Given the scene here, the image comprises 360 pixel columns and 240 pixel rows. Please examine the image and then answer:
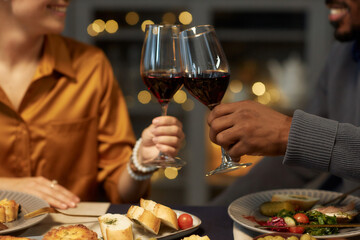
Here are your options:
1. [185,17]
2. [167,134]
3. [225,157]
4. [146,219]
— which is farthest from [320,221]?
[185,17]

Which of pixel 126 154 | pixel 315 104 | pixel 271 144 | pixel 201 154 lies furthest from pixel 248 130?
pixel 201 154

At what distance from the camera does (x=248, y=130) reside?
1087mm

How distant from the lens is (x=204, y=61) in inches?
42.9

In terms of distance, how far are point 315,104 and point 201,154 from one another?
1438 mm

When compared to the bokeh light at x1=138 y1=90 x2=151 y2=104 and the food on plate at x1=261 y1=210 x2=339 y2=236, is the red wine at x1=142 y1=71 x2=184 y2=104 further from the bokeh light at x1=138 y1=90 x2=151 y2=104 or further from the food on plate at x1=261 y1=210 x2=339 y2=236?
the bokeh light at x1=138 y1=90 x2=151 y2=104

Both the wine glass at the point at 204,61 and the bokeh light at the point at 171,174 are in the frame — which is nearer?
the wine glass at the point at 204,61

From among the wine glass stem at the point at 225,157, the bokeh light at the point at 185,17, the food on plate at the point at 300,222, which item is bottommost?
the food on plate at the point at 300,222

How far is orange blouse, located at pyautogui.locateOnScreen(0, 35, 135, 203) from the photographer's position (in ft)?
5.37

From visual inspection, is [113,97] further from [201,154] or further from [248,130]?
[201,154]

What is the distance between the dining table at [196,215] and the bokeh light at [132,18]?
2.22m

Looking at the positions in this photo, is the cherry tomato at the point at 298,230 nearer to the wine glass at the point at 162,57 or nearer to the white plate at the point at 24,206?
the wine glass at the point at 162,57

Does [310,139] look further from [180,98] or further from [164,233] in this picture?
[180,98]

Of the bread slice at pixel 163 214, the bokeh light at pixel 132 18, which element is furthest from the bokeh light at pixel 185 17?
the bread slice at pixel 163 214

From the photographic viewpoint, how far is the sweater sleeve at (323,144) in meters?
1.09
